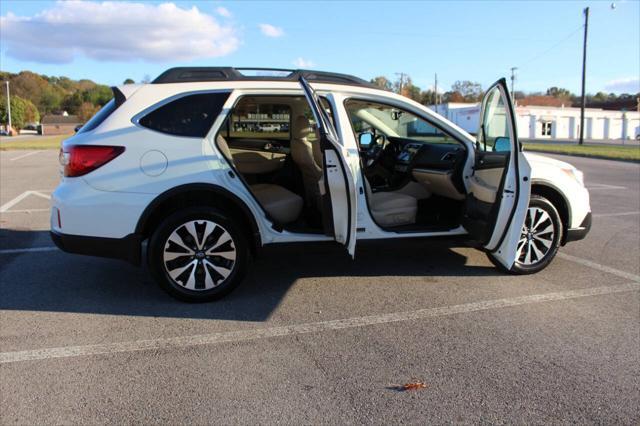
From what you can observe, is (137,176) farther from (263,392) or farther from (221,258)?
(263,392)

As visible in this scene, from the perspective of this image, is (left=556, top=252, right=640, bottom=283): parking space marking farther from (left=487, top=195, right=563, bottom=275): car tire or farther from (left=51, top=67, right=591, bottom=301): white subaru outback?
(left=487, top=195, right=563, bottom=275): car tire

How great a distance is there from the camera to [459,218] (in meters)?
5.09

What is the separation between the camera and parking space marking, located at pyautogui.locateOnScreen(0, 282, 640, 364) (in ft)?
11.4

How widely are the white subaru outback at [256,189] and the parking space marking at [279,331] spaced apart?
51 cm

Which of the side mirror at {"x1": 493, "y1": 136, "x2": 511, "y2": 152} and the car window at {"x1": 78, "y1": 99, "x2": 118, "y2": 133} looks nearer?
the car window at {"x1": 78, "y1": 99, "x2": 118, "y2": 133}

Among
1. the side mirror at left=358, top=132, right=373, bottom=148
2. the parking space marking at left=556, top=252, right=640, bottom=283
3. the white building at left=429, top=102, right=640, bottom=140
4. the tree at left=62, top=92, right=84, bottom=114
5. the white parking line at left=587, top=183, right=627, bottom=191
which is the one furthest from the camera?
the tree at left=62, top=92, right=84, bottom=114

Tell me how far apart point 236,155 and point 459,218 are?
8.72ft

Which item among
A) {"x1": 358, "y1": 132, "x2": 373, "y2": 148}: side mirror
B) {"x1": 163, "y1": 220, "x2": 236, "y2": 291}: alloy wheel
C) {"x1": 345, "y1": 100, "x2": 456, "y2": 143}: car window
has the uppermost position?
{"x1": 345, "y1": 100, "x2": 456, "y2": 143}: car window

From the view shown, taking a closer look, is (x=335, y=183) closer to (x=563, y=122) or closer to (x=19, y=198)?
(x=19, y=198)

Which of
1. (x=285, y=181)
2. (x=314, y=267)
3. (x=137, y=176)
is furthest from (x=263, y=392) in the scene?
(x=285, y=181)

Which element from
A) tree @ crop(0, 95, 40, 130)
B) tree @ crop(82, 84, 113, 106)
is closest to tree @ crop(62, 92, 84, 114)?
tree @ crop(82, 84, 113, 106)

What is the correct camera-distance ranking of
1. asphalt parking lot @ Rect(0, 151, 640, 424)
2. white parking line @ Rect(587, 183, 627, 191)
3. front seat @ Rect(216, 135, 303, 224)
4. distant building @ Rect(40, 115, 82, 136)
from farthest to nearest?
distant building @ Rect(40, 115, 82, 136) → white parking line @ Rect(587, 183, 627, 191) → front seat @ Rect(216, 135, 303, 224) → asphalt parking lot @ Rect(0, 151, 640, 424)

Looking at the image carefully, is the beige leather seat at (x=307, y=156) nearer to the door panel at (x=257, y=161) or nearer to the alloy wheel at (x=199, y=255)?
the door panel at (x=257, y=161)

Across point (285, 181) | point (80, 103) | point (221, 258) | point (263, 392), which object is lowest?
point (263, 392)
